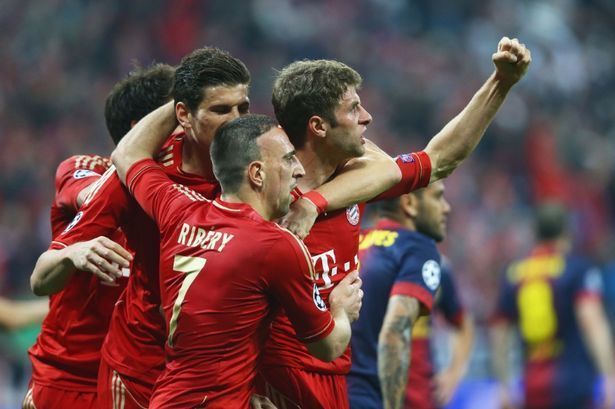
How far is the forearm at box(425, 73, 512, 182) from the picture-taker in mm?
4902

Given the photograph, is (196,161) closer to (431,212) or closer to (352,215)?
(352,215)

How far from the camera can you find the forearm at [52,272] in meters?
4.54


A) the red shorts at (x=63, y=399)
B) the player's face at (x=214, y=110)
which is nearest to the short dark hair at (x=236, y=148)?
the player's face at (x=214, y=110)

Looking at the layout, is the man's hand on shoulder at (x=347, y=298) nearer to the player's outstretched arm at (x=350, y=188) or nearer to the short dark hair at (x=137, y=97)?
the player's outstretched arm at (x=350, y=188)

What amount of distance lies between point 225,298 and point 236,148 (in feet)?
1.92

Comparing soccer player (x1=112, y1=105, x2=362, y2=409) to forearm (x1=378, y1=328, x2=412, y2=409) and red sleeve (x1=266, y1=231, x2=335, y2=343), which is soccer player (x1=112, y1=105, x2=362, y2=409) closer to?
red sleeve (x1=266, y1=231, x2=335, y2=343)

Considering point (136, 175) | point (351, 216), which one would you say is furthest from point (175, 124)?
point (351, 216)

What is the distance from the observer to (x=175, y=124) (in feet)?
15.3

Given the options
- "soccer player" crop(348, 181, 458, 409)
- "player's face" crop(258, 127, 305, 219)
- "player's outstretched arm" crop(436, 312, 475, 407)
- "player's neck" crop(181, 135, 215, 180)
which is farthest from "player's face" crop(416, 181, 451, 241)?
"player's face" crop(258, 127, 305, 219)

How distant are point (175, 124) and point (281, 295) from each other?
1.02 metres

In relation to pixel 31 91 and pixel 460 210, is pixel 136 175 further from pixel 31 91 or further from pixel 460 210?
pixel 31 91

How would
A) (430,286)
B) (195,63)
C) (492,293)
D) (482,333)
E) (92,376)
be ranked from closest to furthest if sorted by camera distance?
(195,63) → (92,376) → (430,286) → (482,333) → (492,293)

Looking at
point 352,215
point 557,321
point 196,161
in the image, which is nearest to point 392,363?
point 352,215

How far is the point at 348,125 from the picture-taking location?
4605mm
